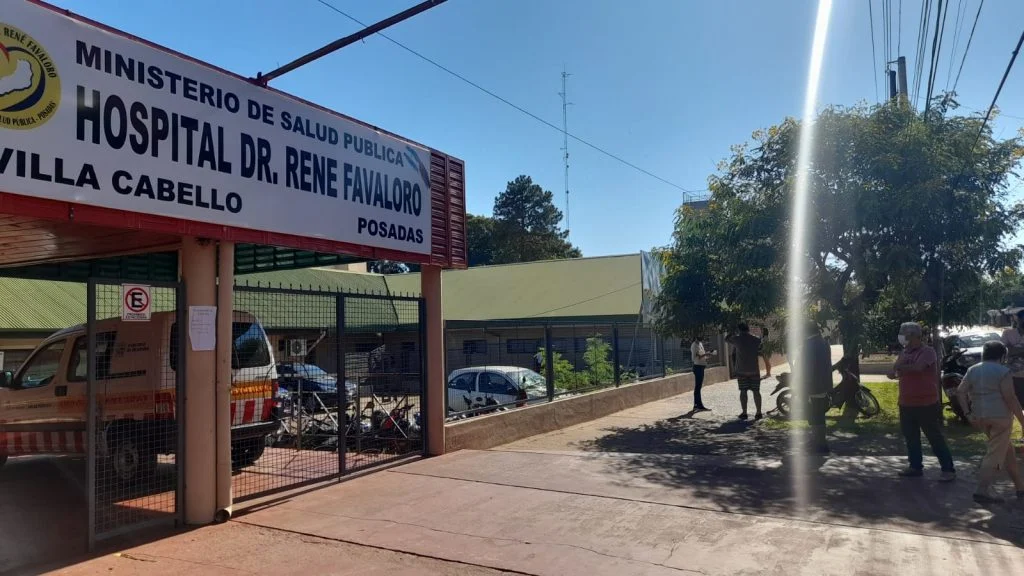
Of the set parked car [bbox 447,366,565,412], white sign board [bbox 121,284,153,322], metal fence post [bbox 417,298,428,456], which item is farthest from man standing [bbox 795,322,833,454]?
white sign board [bbox 121,284,153,322]

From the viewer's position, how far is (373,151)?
8.66 meters

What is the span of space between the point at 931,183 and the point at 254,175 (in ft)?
31.0

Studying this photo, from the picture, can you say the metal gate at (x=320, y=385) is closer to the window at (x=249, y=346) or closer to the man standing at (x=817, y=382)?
the window at (x=249, y=346)

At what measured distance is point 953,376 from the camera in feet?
36.2

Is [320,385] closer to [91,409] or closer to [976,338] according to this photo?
[91,409]

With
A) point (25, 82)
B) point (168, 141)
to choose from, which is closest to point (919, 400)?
point (168, 141)

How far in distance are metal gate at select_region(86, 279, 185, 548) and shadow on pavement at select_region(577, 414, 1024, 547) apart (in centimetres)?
526

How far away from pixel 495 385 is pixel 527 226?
57.0m

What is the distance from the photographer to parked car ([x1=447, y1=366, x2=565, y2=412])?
13.4 metres

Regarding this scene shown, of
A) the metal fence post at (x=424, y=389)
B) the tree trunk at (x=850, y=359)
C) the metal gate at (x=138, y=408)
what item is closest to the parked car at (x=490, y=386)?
the metal fence post at (x=424, y=389)

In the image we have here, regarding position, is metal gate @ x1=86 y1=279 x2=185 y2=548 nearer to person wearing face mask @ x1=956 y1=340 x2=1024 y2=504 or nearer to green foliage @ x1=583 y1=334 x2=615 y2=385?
person wearing face mask @ x1=956 y1=340 x2=1024 y2=504

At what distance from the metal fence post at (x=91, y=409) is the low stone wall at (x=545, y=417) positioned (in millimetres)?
4924

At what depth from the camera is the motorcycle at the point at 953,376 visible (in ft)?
36.2

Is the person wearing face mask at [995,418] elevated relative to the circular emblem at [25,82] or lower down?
lower down
